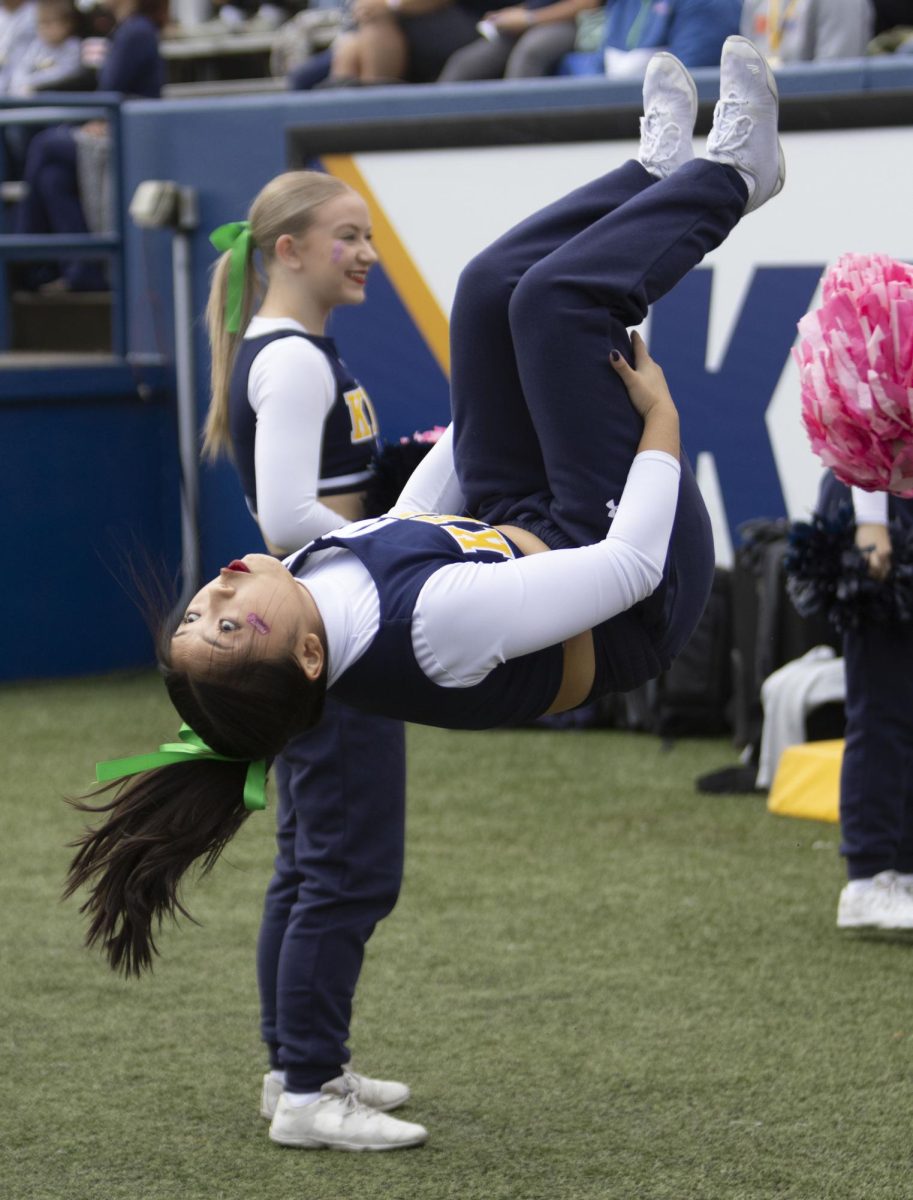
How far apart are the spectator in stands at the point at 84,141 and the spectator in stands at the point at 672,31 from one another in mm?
2766

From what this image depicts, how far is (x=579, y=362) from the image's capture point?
266 cm

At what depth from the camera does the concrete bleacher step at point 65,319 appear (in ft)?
31.6

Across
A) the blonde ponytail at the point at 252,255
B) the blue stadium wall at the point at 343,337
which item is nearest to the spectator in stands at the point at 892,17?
the blue stadium wall at the point at 343,337

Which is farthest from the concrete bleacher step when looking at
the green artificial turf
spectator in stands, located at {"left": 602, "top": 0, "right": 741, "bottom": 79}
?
the green artificial turf

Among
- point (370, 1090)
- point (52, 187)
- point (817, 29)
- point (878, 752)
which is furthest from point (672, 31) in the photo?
point (370, 1090)

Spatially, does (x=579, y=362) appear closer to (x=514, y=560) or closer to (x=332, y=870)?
(x=514, y=560)

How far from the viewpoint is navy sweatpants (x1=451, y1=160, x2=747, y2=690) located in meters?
2.67

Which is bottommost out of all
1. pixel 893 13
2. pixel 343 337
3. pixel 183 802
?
pixel 343 337

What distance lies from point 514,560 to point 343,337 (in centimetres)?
559

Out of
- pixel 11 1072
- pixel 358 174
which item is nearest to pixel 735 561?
pixel 358 174

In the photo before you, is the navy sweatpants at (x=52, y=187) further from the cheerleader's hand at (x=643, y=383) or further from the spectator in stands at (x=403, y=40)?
the cheerleader's hand at (x=643, y=383)

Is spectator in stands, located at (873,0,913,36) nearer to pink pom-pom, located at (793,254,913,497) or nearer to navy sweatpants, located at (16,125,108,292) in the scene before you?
navy sweatpants, located at (16,125,108,292)

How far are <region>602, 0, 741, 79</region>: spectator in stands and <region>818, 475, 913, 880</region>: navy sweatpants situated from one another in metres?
3.18

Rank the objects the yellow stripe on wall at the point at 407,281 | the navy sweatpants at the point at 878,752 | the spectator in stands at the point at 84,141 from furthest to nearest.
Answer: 1. the spectator in stands at the point at 84,141
2. the yellow stripe on wall at the point at 407,281
3. the navy sweatpants at the point at 878,752
